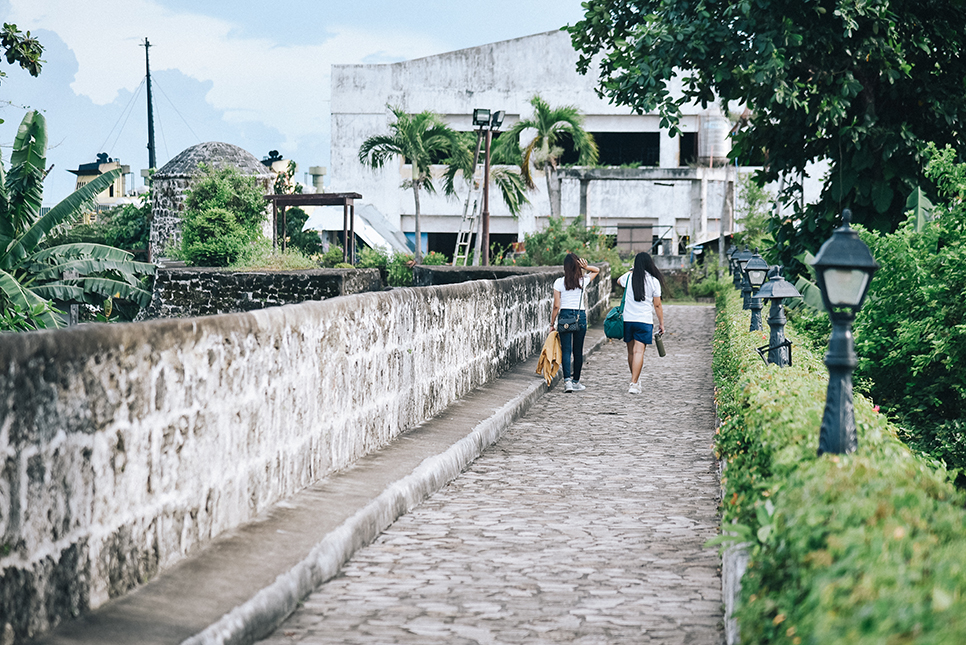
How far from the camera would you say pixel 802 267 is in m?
15.2

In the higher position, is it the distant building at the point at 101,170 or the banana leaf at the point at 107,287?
the distant building at the point at 101,170

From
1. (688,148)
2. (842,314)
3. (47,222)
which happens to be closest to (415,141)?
(688,148)

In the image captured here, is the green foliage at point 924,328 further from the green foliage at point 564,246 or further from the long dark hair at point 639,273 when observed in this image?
the green foliage at point 564,246

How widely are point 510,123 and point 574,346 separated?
2925 cm

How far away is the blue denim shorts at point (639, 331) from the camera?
1264cm

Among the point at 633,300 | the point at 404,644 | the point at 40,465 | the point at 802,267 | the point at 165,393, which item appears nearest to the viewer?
the point at 40,465

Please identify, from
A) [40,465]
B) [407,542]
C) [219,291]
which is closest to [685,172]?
[219,291]

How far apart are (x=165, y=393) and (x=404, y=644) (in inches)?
62.1

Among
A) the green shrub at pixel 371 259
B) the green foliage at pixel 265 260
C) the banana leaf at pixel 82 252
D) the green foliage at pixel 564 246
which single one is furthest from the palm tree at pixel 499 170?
the banana leaf at pixel 82 252

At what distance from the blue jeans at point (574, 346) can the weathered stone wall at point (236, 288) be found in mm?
6025

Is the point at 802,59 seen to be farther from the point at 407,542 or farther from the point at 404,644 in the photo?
the point at 404,644

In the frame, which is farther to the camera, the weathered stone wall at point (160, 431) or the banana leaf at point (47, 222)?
the banana leaf at point (47, 222)

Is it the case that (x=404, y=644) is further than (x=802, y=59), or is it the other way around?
(x=802, y=59)

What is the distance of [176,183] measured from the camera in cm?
2848
